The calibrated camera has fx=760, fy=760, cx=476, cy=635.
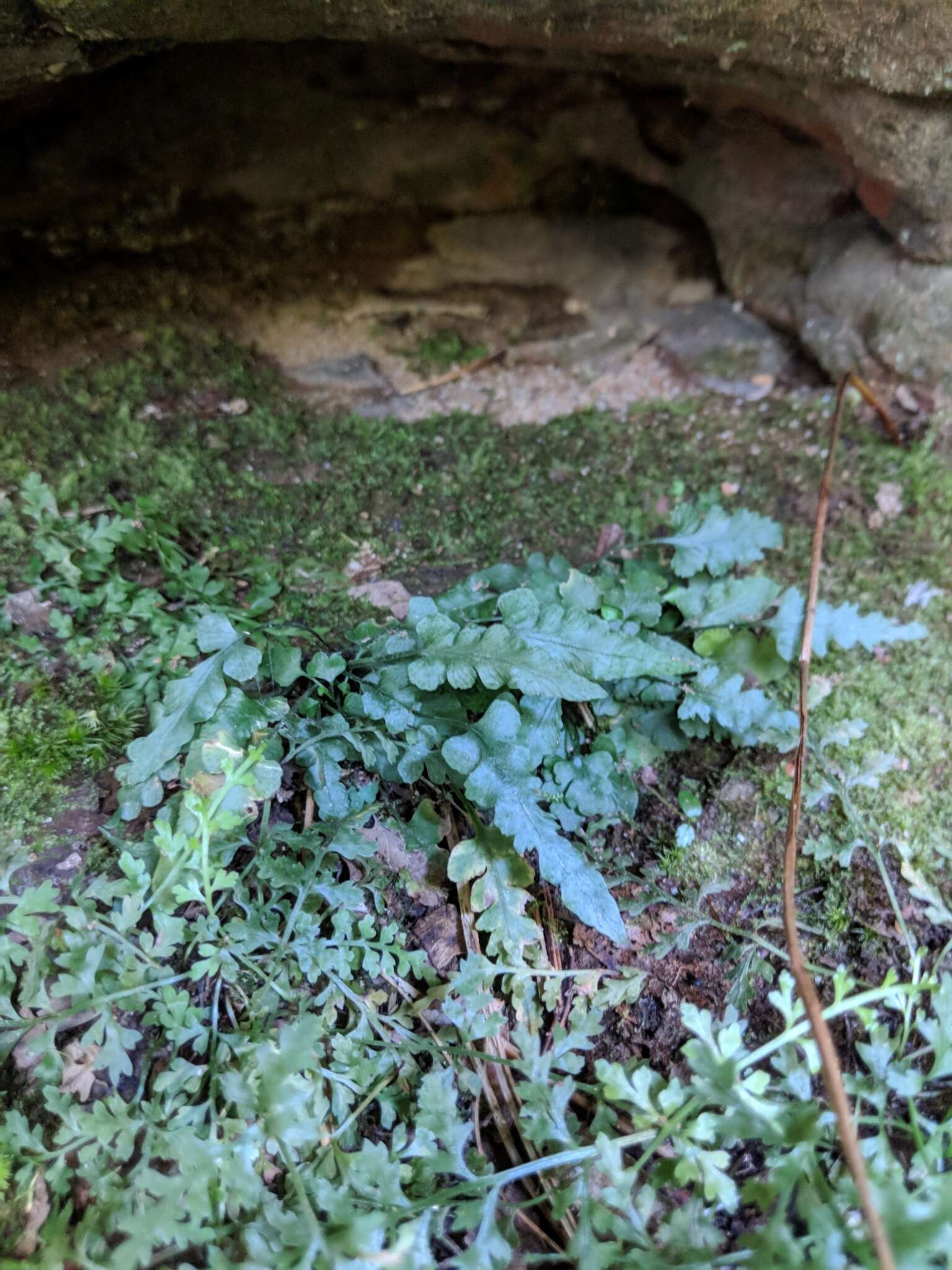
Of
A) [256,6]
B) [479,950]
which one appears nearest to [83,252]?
[256,6]

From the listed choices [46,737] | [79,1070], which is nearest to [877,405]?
[46,737]

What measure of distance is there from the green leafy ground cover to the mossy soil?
0.05 feet

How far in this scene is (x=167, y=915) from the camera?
1613mm

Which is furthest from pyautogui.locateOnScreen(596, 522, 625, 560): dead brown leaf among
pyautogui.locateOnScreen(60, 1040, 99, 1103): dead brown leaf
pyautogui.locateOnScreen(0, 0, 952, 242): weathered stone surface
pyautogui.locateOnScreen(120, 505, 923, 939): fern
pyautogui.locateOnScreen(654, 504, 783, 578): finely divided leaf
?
pyautogui.locateOnScreen(60, 1040, 99, 1103): dead brown leaf

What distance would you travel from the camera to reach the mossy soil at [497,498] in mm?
2107

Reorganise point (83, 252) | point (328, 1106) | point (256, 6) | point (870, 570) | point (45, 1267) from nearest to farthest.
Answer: point (45, 1267) → point (328, 1106) → point (256, 6) → point (870, 570) → point (83, 252)

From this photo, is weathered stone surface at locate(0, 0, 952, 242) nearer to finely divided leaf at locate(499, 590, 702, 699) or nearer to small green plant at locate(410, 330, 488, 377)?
small green plant at locate(410, 330, 488, 377)

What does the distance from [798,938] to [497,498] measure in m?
1.68

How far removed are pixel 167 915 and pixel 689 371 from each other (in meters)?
2.74

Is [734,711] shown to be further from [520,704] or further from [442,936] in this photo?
[442,936]

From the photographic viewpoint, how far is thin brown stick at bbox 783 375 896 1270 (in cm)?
119

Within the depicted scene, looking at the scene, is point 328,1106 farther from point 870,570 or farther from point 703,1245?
point 870,570

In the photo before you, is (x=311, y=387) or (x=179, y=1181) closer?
(x=179, y=1181)

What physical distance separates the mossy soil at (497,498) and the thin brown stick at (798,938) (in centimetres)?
12
